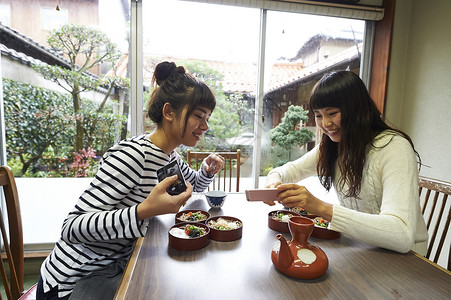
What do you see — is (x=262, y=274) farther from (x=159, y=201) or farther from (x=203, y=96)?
(x=203, y=96)

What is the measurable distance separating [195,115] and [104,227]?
22.9 inches

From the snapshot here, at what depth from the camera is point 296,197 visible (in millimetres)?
987

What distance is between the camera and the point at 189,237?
2.97ft

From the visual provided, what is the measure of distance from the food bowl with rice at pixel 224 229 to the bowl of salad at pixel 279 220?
0.14 metres

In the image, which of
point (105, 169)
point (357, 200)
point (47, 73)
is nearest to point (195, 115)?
point (105, 169)

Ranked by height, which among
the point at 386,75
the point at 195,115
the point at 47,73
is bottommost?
the point at 195,115

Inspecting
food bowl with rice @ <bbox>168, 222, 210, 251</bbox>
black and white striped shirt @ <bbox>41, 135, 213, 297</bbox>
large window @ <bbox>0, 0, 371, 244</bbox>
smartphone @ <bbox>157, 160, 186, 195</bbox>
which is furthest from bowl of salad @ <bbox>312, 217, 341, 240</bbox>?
large window @ <bbox>0, 0, 371, 244</bbox>

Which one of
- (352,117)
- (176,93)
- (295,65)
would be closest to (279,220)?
(352,117)

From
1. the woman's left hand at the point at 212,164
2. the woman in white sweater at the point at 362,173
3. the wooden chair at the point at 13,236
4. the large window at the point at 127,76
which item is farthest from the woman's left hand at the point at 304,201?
the large window at the point at 127,76

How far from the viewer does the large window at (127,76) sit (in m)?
2.27

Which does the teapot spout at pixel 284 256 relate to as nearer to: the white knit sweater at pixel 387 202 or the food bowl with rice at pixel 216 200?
the white knit sweater at pixel 387 202

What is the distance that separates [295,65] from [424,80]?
46.2 inches

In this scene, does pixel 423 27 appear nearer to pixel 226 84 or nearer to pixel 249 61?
pixel 249 61

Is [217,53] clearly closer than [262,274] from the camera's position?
No
